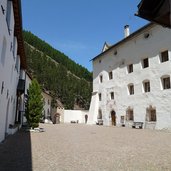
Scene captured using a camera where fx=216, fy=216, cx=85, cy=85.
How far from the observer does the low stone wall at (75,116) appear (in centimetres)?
4881

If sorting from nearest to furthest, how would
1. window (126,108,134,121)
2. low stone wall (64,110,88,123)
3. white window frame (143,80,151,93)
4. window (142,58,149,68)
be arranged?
white window frame (143,80,151,93), window (142,58,149,68), window (126,108,134,121), low stone wall (64,110,88,123)

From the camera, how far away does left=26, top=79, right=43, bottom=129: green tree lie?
1978 centimetres

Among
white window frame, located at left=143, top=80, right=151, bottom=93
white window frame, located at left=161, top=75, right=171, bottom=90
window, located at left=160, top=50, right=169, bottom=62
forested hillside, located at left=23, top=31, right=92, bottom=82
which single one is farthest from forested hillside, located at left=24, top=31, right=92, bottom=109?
window, located at left=160, top=50, right=169, bottom=62

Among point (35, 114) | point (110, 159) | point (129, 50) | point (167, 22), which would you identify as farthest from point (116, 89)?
point (167, 22)

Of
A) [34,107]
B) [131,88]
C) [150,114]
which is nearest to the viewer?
[34,107]

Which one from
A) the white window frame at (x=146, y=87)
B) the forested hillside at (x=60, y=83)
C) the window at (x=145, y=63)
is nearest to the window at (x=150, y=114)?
the white window frame at (x=146, y=87)

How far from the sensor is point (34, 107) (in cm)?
1997

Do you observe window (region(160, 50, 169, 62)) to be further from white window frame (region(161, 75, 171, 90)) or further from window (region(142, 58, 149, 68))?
window (region(142, 58, 149, 68))

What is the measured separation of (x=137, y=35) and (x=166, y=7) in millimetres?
22639

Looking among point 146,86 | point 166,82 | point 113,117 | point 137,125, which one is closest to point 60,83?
point 113,117

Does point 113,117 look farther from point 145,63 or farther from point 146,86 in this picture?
point 145,63

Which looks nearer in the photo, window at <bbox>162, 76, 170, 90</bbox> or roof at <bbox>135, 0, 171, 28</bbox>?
roof at <bbox>135, 0, 171, 28</bbox>

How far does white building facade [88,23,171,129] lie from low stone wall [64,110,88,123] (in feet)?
44.8

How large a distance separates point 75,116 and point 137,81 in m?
25.3
